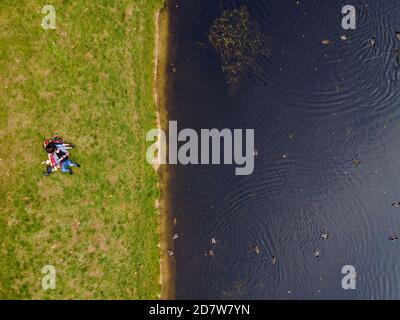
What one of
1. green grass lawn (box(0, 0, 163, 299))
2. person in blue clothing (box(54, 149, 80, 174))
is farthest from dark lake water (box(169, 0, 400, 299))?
person in blue clothing (box(54, 149, 80, 174))

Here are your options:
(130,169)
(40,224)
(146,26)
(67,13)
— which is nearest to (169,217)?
(130,169)

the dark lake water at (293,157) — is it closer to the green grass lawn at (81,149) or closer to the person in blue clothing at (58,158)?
the green grass lawn at (81,149)

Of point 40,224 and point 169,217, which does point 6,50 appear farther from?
point 169,217

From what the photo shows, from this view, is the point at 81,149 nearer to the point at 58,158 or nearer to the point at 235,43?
the point at 58,158

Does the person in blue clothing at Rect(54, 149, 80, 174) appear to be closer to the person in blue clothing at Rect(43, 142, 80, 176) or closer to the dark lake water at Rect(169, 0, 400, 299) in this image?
the person in blue clothing at Rect(43, 142, 80, 176)

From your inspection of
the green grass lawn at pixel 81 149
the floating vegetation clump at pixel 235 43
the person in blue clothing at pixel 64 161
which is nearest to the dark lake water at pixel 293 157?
the floating vegetation clump at pixel 235 43
